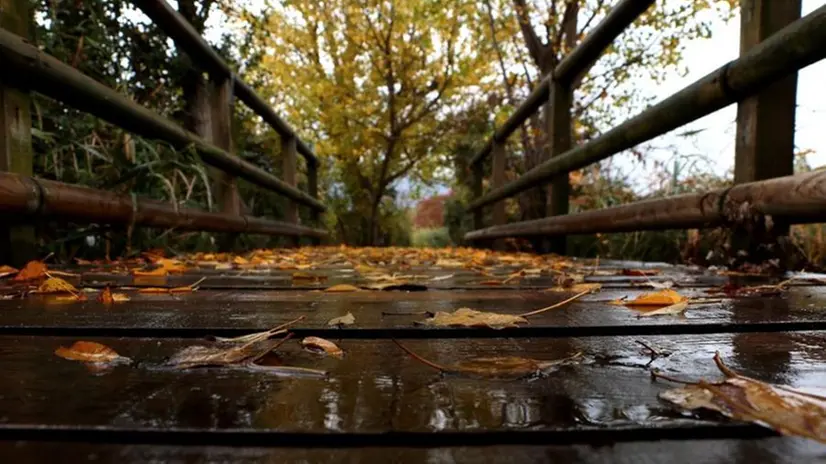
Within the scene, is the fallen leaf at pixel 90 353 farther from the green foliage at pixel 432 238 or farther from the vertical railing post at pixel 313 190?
the green foliage at pixel 432 238

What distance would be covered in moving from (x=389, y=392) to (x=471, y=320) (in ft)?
1.06

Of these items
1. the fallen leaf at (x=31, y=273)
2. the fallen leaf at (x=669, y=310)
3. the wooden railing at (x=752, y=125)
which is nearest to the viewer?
the fallen leaf at (x=669, y=310)

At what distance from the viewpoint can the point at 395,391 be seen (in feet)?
1.59

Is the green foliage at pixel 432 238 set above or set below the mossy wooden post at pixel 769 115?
below

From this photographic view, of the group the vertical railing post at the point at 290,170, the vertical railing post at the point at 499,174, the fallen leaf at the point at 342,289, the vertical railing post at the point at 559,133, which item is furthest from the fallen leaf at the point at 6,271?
the vertical railing post at the point at 499,174

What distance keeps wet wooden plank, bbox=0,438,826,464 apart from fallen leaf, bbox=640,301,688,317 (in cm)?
53

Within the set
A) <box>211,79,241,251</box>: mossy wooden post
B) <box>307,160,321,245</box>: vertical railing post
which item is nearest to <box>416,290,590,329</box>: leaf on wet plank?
<box>211,79,241,251</box>: mossy wooden post

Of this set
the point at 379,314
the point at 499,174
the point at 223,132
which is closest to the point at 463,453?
the point at 379,314

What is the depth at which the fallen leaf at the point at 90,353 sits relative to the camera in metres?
0.59

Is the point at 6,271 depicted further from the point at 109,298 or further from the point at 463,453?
the point at 463,453

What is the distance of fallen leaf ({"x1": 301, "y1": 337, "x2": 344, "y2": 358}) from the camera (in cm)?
63

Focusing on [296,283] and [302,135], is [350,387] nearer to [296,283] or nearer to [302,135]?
[296,283]

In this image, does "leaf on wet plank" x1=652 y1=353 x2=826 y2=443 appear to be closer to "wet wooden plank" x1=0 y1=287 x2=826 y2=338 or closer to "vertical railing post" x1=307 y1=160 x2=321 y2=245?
"wet wooden plank" x1=0 y1=287 x2=826 y2=338

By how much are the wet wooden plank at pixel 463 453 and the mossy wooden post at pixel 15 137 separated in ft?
4.85
